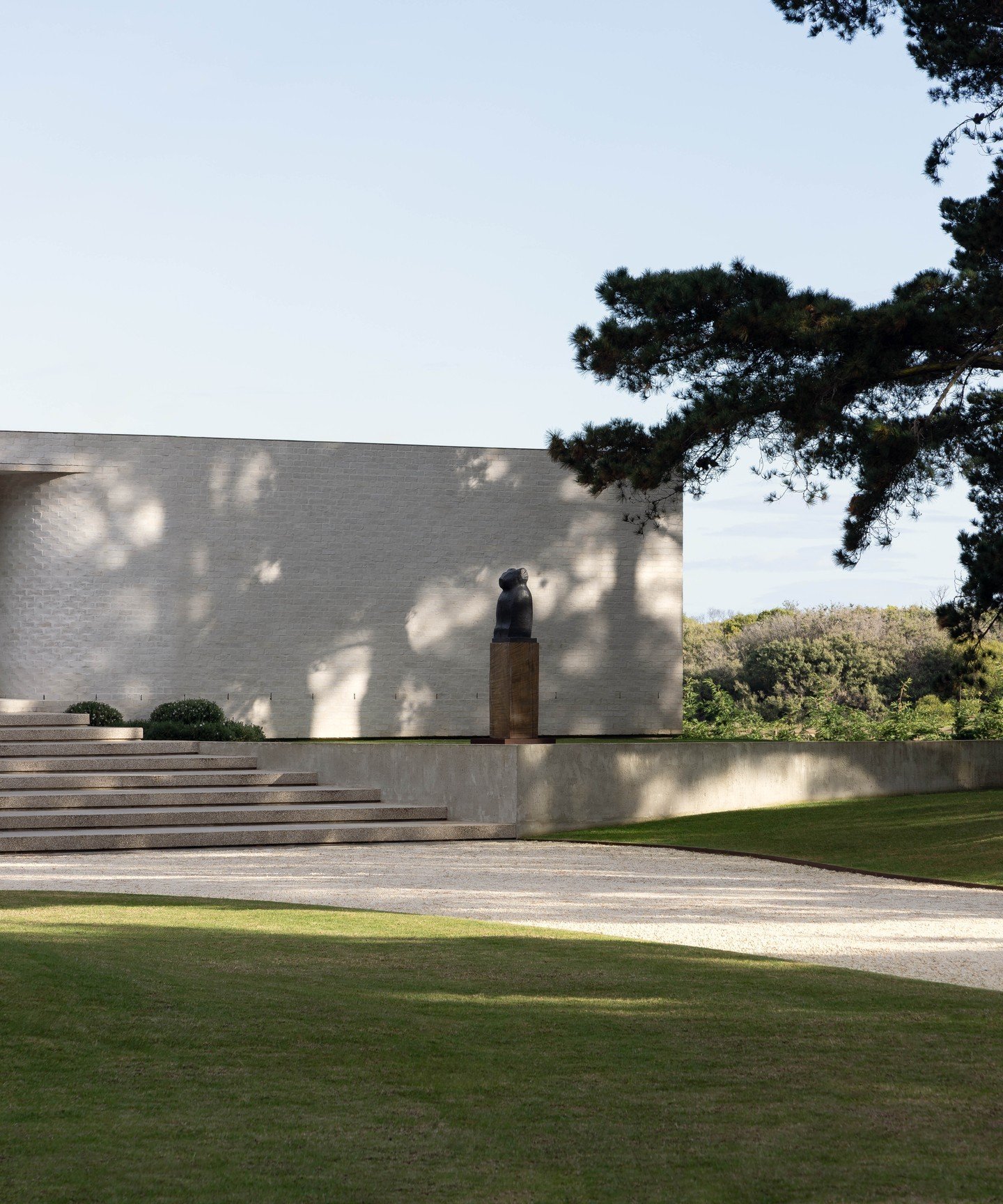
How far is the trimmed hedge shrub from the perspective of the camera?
55.3 ft

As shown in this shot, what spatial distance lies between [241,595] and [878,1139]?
1828cm

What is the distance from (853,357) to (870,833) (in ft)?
14.1

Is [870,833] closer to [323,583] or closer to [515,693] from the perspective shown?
[515,693]

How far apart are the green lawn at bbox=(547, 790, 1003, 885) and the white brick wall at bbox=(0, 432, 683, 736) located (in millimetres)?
7911

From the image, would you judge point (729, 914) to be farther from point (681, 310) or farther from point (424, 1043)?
point (681, 310)

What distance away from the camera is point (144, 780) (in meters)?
13.8

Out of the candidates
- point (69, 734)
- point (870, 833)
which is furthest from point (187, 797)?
point (870, 833)

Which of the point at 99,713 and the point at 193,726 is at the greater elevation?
the point at 99,713

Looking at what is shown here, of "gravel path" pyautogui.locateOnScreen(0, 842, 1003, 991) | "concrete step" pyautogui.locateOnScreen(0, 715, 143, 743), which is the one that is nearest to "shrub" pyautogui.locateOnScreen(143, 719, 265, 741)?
"concrete step" pyautogui.locateOnScreen(0, 715, 143, 743)

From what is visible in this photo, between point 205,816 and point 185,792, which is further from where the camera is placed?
point 185,792

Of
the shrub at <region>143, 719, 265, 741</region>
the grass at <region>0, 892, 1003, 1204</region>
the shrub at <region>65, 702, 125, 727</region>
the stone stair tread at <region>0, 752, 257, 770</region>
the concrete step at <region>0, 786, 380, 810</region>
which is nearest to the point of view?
the grass at <region>0, 892, 1003, 1204</region>

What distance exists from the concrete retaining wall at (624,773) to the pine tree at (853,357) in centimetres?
292

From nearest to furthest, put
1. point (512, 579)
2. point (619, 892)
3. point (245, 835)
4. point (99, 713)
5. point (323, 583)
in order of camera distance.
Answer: point (619, 892)
point (245, 835)
point (512, 579)
point (99, 713)
point (323, 583)

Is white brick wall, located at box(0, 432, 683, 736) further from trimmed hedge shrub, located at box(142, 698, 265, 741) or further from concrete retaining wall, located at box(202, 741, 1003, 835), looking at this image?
concrete retaining wall, located at box(202, 741, 1003, 835)
